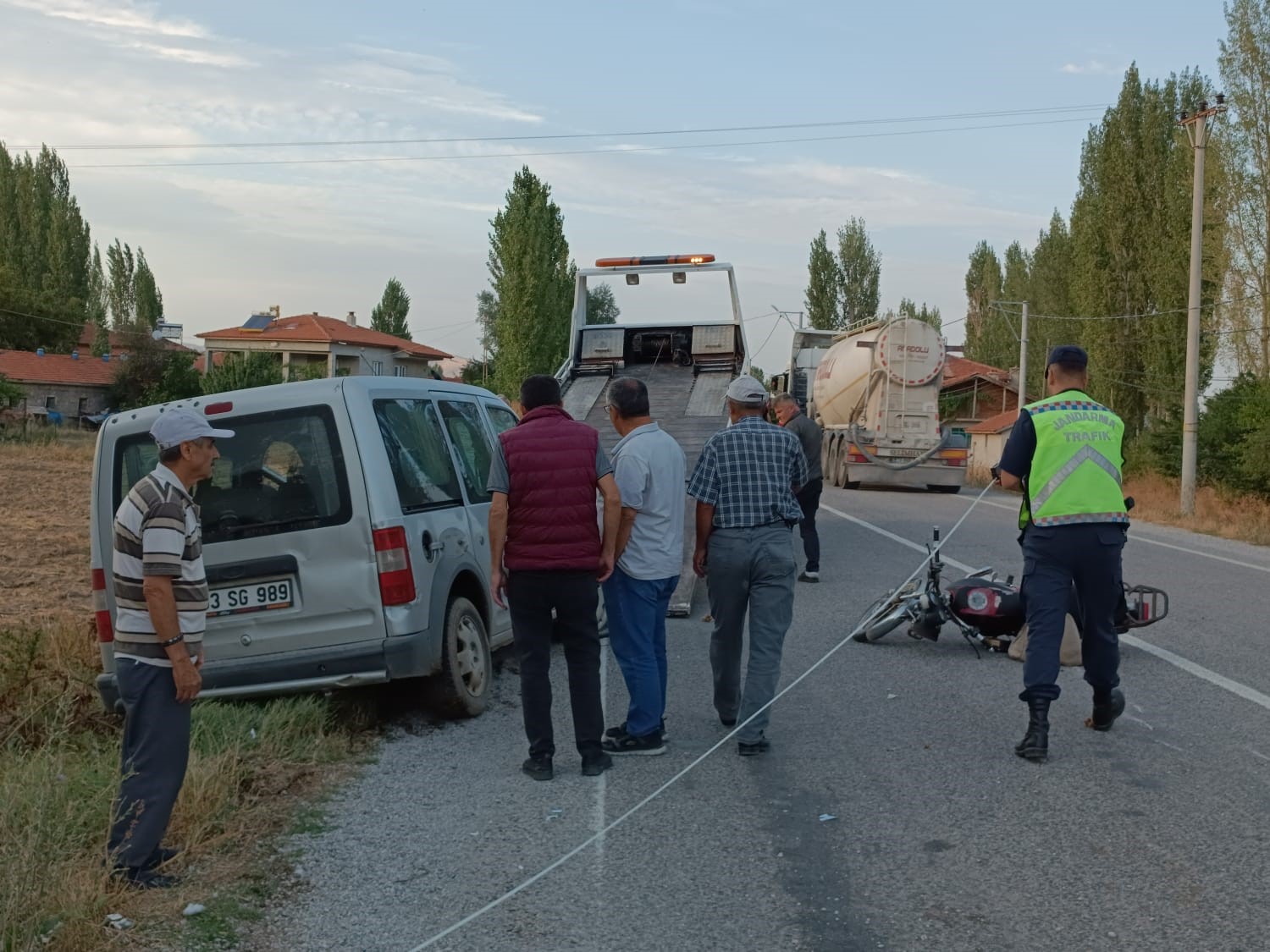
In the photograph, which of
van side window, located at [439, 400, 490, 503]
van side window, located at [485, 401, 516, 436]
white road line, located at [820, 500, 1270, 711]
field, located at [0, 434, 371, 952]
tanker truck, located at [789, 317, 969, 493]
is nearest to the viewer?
field, located at [0, 434, 371, 952]

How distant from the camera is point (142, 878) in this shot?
4.59m

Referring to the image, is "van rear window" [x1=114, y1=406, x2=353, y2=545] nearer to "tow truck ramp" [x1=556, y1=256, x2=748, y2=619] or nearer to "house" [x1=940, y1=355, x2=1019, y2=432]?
"tow truck ramp" [x1=556, y1=256, x2=748, y2=619]

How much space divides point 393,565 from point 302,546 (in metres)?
0.48

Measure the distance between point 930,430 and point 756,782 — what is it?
23.4 metres

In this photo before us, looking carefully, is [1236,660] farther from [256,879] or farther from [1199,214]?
[1199,214]

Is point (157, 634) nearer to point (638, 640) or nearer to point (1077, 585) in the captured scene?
point (638, 640)

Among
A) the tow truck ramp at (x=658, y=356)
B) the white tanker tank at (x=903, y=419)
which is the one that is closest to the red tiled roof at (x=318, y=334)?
the white tanker tank at (x=903, y=419)

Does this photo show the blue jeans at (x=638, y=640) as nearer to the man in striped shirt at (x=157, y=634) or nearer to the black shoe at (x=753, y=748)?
the black shoe at (x=753, y=748)

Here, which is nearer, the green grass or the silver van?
the green grass

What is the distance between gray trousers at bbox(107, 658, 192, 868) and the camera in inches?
183

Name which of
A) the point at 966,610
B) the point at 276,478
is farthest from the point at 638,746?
the point at 966,610

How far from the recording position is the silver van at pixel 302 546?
21.5 ft

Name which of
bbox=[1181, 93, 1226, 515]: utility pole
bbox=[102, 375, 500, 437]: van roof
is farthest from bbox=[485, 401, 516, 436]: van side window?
bbox=[1181, 93, 1226, 515]: utility pole

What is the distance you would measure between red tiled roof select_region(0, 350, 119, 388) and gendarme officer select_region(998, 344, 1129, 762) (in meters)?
71.4
